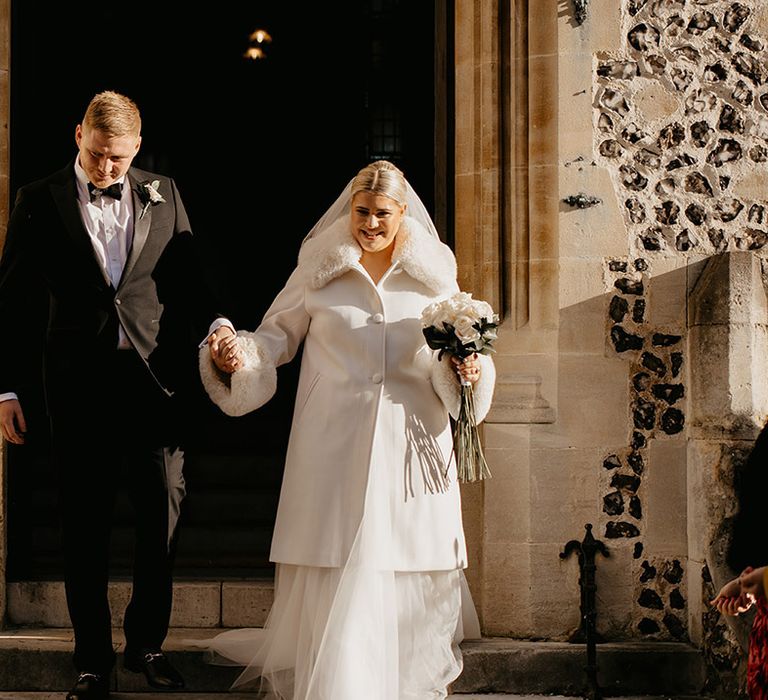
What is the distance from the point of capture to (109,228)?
3932mm

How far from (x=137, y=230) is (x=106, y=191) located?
0.57ft

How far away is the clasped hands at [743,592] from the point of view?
9.68 feet

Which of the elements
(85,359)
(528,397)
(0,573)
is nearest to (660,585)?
(528,397)

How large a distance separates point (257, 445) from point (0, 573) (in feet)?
8.17

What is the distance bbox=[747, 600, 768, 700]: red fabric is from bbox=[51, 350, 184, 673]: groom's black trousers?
6.66 ft

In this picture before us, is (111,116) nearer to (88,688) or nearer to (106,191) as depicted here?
(106,191)

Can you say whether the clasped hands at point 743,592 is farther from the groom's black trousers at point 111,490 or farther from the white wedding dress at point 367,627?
the groom's black trousers at point 111,490

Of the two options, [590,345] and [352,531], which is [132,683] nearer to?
[352,531]

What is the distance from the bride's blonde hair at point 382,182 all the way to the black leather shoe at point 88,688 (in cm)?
196

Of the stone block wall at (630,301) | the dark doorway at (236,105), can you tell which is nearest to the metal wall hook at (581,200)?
the stone block wall at (630,301)

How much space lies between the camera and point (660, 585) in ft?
15.0

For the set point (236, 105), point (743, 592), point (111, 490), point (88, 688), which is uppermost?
point (236, 105)

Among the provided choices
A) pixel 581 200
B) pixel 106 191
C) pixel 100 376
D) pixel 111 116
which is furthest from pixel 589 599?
pixel 111 116

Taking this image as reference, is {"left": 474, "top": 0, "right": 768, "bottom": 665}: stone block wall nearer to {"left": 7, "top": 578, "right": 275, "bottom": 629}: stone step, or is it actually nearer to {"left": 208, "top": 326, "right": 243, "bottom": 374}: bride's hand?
{"left": 7, "top": 578, "right": 275, "bottom": 629}: stone step
